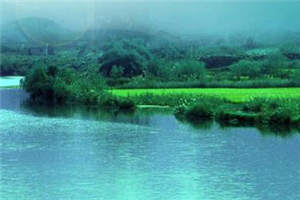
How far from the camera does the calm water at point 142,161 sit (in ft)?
58.0

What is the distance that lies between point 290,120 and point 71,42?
8173 cm

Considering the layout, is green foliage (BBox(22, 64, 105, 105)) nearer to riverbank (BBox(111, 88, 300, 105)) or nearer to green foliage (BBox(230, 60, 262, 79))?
riverbank (BBox(111, 88, 300, 105))

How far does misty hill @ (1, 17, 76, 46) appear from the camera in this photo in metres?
109

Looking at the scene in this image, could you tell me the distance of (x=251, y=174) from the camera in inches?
794

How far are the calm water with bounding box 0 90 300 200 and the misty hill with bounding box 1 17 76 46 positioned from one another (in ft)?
251

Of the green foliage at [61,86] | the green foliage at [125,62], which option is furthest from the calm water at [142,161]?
the green foliage at [125,62]

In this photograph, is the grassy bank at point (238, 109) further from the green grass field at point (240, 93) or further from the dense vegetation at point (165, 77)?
the green grass field at point (240, 93)

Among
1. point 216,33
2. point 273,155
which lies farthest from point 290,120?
point 216,33

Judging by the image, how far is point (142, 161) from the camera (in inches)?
868

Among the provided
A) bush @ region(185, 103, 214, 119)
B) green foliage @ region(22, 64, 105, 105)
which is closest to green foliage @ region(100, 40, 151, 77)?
green foliage @ region(22, 64, 105, 105)

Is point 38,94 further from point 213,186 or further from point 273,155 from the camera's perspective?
point 213,186

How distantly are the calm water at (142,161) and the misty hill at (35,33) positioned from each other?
7665cm

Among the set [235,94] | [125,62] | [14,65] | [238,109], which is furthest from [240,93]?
[14,65]

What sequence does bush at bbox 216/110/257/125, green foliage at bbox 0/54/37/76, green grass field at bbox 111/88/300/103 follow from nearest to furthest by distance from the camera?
bush at bbox 216/110/257/125, green grass field at bbox 111/88/300/103, green foliage at bbox 0/54/37/76
